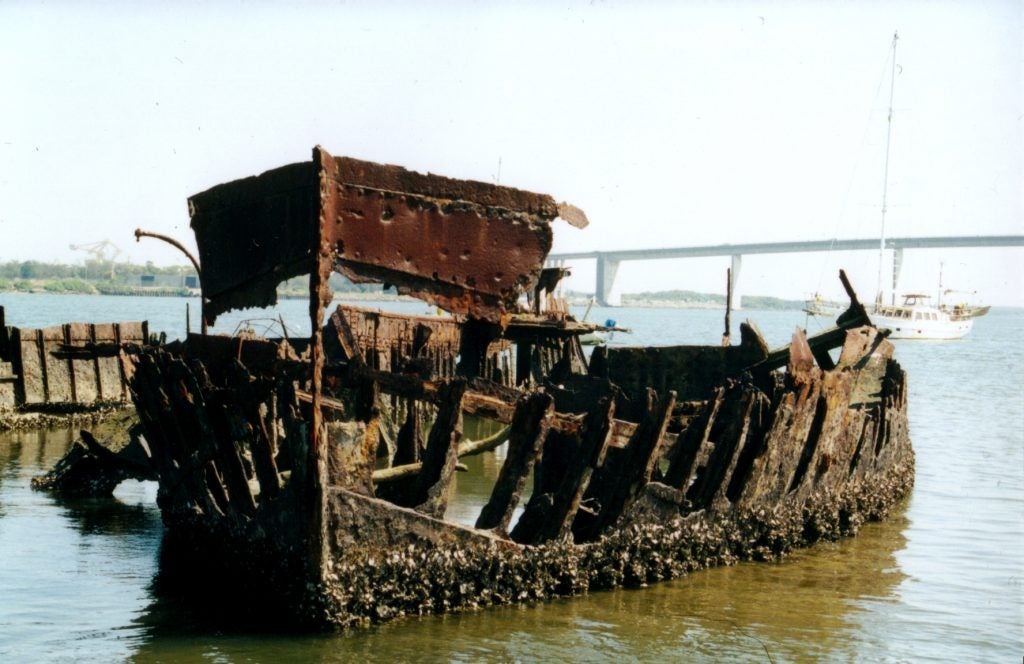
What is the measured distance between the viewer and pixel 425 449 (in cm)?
952

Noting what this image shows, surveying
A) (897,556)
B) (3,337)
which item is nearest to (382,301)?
(3,337)

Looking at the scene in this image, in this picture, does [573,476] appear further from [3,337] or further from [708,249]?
[708,249]

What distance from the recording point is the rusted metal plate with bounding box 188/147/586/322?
7.89m

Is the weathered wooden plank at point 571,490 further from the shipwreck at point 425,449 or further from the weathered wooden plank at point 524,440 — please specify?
the weathered wooden plank at point 524,440

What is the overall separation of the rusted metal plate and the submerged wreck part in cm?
1157

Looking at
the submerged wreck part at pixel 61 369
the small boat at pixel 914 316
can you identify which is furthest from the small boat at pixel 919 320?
the submerged wreck part at pixel 61 369

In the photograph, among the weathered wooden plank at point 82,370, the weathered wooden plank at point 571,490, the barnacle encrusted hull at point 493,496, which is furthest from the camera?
the weathered wooden plank at point 82,370

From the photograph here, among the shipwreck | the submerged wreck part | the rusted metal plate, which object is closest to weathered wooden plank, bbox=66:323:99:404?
the submerged wreck part

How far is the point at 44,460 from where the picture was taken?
52.7 ft

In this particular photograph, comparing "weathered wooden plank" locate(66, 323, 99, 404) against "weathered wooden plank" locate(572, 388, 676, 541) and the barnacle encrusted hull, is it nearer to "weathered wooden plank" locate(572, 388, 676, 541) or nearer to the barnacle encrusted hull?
the barnacle encrusted hull

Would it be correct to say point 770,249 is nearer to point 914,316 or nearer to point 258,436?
point 914,316

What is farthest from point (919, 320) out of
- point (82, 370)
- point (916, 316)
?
point (82, 370)

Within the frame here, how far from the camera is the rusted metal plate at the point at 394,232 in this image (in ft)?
25.9

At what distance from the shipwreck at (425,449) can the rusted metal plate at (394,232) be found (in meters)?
0.01
